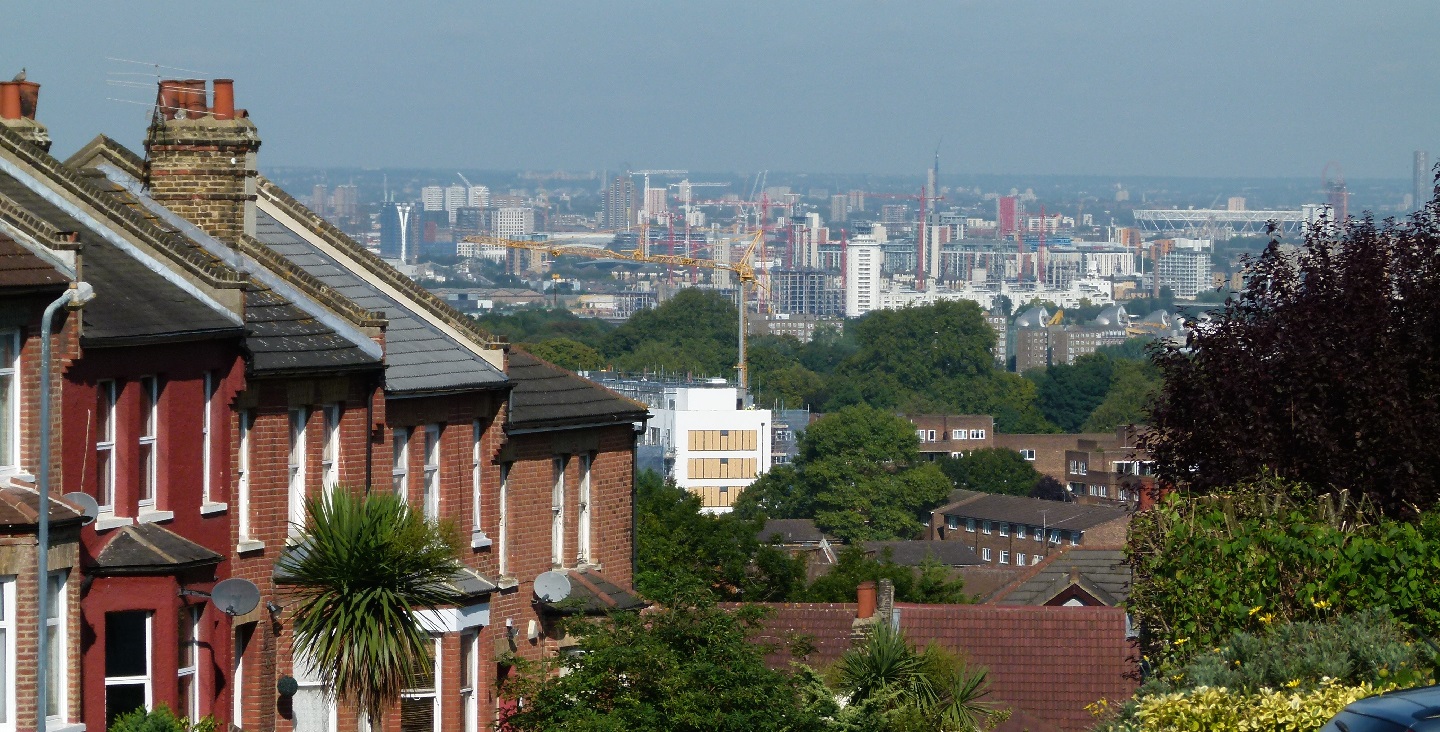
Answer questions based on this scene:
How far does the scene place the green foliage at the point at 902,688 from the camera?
96.2 ft

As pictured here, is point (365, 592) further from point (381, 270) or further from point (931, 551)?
point (931, 551)

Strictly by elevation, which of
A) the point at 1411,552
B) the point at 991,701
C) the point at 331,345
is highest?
A: the point at 331,345

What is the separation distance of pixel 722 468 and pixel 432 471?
528 feet

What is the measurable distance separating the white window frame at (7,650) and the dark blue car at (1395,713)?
994 cm

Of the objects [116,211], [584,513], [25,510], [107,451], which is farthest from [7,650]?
[584,513]

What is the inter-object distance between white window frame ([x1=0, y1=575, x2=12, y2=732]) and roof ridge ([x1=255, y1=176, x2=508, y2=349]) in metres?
9.27

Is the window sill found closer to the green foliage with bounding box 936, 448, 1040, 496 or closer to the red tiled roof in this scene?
the red tiled roof

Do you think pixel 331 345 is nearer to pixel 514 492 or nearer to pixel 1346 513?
pixel 514 492

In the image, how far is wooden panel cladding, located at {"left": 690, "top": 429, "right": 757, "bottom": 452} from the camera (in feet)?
604

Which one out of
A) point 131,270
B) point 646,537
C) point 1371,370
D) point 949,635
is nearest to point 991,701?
point 949,635

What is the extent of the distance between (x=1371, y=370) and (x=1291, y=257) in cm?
435

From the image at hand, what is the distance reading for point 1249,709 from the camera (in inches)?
594

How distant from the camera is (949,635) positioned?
36688 mm

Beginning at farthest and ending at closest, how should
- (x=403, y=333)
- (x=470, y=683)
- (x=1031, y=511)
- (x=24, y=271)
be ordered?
(x=1031, y=511), (x=403, y=333), (x=470, y=683), (x=24, y=271)
